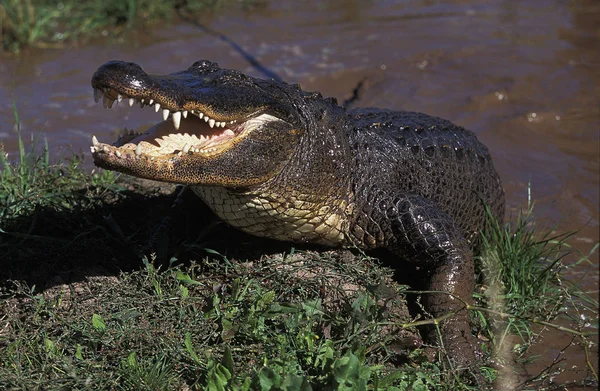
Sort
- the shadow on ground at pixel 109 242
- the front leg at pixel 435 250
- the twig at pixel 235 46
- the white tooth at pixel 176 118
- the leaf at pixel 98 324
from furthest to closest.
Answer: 1. the twig at pixel 235 46
2. the shadow on ground at pixel 109 242
3. the front leg at pixel 435 250
4. the leaf at pixel 98 324
5. the white tooth at pixel 176 118

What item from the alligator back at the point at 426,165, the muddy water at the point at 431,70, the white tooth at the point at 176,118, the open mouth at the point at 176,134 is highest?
the white tooth at the point at 176,118

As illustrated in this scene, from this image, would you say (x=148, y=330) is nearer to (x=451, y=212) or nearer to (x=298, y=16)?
(x=451, y=212)

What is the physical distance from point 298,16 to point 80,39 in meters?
2.66

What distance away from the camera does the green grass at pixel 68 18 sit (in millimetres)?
7957

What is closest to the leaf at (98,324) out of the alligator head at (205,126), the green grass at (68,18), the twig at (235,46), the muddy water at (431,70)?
the alligator head at (205,126)

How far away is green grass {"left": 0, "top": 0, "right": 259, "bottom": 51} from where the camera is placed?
7957 mm

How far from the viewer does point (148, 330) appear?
138 inches

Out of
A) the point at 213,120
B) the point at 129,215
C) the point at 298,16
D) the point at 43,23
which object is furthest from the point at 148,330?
the point at 298,16

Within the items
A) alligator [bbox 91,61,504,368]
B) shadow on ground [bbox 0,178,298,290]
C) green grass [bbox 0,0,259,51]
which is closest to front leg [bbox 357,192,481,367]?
alligator [bbox 91,61,504,368]

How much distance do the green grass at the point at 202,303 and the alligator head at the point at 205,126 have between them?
63cm

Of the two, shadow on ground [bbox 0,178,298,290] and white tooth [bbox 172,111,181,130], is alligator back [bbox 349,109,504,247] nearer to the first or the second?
shadow on ground [bbox 0,178,298,290]

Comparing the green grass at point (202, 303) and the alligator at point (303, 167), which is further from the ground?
the alligator at point (303, 167)

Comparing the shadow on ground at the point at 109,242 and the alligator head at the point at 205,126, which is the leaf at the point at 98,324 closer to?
the shadow on ground at the point at 109,242

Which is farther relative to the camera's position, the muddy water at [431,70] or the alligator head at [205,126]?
the muddy water at [431,70]
